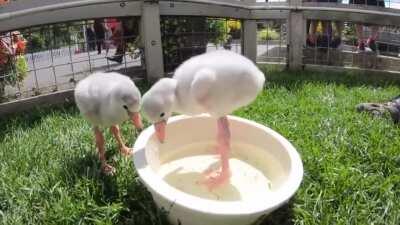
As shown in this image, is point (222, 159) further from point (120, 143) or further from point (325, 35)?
point (325, 35)

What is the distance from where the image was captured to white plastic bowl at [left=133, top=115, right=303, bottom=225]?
2.11 m

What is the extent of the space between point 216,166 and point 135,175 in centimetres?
54

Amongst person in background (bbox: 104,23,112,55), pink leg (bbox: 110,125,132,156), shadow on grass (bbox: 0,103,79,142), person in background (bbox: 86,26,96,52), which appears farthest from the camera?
person in background (bbox: 104,23,112,55)

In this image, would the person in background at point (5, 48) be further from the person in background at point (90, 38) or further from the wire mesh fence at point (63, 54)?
the person in background at point (90, 38)

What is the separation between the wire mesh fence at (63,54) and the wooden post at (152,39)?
4.6 inches

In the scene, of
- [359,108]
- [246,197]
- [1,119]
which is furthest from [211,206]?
[1,119]

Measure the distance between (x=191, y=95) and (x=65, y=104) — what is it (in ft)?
8.36

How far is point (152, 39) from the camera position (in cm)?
525

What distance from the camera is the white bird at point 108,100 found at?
2.68 m

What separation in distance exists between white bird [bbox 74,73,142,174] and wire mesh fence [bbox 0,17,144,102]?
1.93 meters

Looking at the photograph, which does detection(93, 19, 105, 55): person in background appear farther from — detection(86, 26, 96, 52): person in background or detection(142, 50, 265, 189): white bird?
detection(142, 50, 265, 189): white bird

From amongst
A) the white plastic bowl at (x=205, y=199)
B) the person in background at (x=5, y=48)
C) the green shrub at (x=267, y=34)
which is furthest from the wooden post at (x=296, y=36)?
the person in background at (x=5, y=48)

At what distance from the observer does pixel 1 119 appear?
4.26 m

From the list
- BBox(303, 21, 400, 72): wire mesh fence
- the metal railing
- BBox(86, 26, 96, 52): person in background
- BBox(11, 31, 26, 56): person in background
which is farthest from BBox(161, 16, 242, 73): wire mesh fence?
BBox(11, 31, 26, 56): person in background
